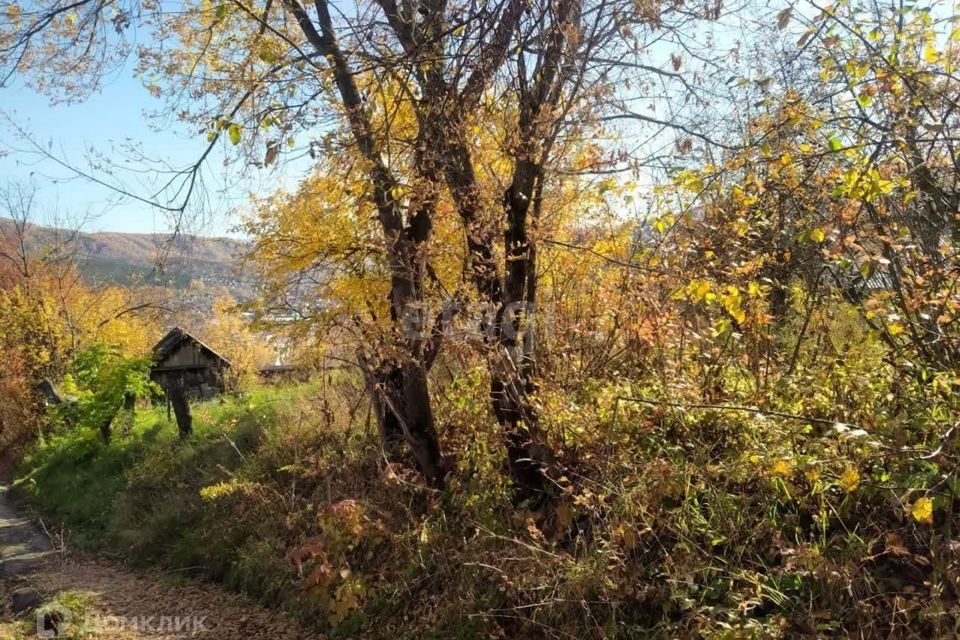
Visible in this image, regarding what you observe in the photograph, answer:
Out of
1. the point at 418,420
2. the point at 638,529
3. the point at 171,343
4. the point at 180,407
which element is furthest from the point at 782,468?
the point at 171,343

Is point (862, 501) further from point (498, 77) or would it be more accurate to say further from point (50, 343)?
point (50, 343)

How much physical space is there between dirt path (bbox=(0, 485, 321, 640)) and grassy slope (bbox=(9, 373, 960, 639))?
253mm

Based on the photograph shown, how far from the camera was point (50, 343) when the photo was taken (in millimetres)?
23422

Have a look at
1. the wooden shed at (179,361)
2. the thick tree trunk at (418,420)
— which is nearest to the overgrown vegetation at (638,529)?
the thick tree trunk at (418,420)

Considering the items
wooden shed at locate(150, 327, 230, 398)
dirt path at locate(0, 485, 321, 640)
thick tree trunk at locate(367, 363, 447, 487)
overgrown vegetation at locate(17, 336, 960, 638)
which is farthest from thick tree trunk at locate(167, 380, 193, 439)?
thick tree trunk at locate(367, 363, 447, 487)

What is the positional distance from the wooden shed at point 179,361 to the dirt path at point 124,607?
4519 mm

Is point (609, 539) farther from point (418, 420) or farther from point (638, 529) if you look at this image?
point (418, 420)

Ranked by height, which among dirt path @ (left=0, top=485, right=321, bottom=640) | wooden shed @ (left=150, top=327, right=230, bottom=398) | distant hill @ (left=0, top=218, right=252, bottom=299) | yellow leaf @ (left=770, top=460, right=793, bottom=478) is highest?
distant hill @ (left=0, top=218, right=252, bottom=299)

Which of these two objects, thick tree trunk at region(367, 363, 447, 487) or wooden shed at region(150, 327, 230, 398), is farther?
wooden shed at region(150, 327, 230, 398)

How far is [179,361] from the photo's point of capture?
47.5 ft

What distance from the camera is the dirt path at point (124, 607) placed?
6.40m

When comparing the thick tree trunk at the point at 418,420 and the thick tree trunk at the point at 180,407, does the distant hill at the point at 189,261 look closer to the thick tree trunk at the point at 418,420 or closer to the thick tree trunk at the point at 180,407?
the thick tree trunk at the point at 418,420

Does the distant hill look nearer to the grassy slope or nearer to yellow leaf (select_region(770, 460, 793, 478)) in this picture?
the grassy slope

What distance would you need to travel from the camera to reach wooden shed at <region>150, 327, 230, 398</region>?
13.4 m
